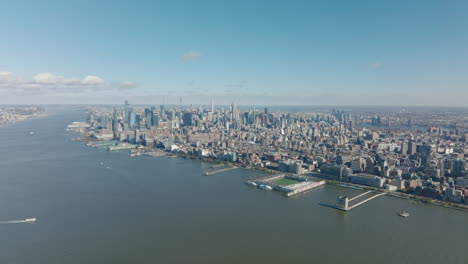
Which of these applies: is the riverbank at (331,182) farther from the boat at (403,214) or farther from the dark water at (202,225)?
the boat at (403,214)

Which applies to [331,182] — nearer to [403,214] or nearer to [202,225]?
[403,214]

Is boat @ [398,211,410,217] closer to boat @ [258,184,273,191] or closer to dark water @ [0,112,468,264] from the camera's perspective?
dark water @ [0,112,468,264]

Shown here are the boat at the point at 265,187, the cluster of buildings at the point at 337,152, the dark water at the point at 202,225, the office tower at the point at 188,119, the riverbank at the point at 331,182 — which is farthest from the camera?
the office tower at the point at 188,119

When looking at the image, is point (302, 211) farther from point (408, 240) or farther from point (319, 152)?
point (319, 152)

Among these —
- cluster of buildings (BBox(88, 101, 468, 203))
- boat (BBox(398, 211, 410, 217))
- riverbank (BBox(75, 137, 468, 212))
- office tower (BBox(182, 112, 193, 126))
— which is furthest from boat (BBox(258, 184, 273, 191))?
office tower (BBox(182, 112, 193, 126))

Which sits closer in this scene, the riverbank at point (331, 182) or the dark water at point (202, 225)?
the dark water at point (202, 225)

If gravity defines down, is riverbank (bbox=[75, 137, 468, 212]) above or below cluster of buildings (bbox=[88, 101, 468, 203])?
below

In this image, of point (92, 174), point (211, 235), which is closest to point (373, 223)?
point (211, 235)

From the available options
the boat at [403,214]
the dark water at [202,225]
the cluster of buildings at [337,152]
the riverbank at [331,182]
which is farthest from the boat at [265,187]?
the boat at [403,214]
